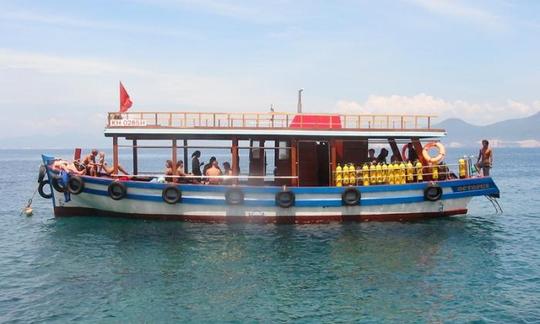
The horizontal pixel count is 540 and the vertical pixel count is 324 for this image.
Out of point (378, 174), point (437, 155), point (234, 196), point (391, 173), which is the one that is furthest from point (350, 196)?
point (234, 196)

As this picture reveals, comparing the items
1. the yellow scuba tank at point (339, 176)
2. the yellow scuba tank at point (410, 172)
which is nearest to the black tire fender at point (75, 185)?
the yellow scuba tank at point (339, 176)

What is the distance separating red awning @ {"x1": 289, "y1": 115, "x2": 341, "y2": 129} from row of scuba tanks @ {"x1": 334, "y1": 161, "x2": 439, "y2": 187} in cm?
164

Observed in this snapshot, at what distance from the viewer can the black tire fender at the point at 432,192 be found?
1906cm

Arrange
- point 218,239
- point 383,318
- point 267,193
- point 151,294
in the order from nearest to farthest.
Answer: point 383,318 < point 151,294 < point 218,239 < point 267,193

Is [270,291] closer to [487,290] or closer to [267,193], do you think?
[487,290]

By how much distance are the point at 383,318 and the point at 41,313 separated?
7.17m

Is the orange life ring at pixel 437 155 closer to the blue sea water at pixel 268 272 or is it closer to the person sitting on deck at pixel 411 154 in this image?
the person sitting on deck at pixel 411 154

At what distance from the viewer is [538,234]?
18.9 meters

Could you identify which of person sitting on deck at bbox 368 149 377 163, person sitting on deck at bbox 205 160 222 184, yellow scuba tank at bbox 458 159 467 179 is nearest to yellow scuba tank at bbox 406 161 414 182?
person sitting on deck at bbox 368 149 377 163

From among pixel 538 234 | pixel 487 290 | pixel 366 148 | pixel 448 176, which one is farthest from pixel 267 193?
pixel 538 234

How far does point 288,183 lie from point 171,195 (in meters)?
4.55

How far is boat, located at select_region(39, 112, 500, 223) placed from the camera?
18.7m

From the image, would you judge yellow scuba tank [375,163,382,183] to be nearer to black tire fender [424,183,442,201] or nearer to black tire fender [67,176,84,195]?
black tire fender [424,183,442,201]

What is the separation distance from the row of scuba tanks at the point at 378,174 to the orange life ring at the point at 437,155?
16.8 inches
